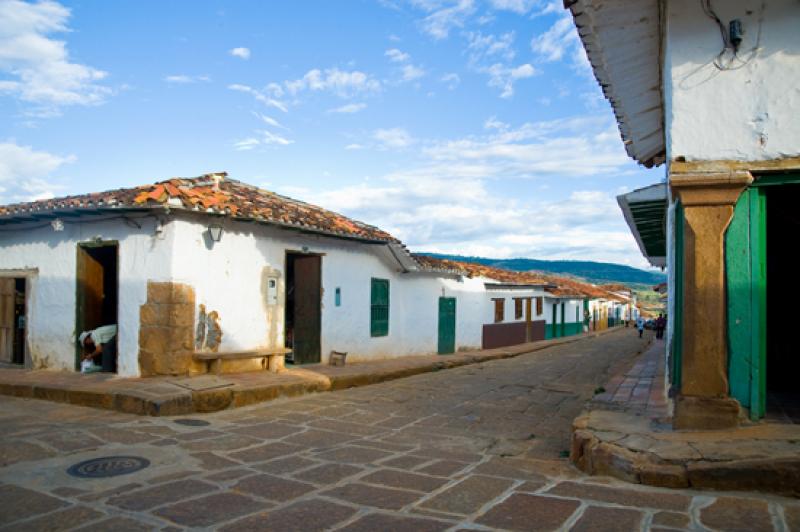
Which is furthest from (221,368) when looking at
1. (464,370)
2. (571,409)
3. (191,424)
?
(464,370)

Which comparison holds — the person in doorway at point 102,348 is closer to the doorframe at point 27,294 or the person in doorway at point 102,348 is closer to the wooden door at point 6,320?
the doorframe at point 27,294

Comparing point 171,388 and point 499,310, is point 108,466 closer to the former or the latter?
point 171,388

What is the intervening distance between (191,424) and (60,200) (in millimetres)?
6256

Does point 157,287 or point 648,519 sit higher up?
point 157,287

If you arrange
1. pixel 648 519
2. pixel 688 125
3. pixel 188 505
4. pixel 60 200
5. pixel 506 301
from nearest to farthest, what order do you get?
pixel 648 519 < pixel 188 505 < pixel 688 125 < pixel 60 200 < pixel 506 301

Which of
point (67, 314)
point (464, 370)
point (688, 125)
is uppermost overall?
point (688, 125)

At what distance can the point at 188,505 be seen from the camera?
13.1ft

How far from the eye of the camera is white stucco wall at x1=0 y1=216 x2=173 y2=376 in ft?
29.6

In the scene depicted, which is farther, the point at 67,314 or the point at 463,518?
the point at 67,314

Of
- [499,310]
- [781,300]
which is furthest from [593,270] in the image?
[781,300]

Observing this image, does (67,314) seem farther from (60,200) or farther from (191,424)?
(191,424)

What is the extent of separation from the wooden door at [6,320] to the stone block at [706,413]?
1137cm

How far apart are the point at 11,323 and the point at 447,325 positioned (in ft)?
40.0

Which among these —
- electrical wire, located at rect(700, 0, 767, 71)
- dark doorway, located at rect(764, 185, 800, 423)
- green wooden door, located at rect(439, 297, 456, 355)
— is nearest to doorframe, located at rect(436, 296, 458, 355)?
green wooden door, located at rect(439, 297, 456, 355)
